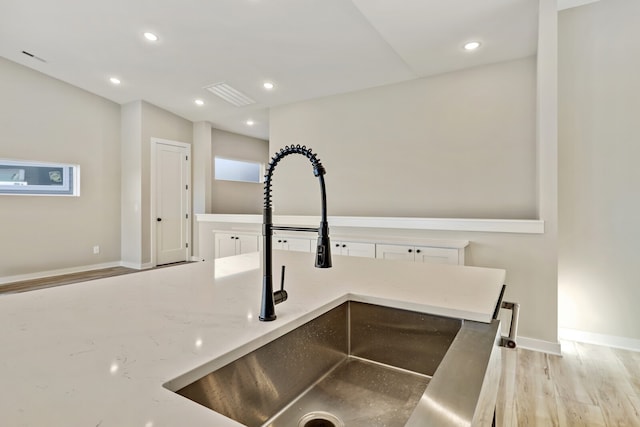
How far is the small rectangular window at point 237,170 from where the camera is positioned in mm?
6819

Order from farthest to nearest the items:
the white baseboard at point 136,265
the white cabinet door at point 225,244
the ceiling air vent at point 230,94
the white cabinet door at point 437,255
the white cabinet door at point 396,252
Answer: the white baseboard at point 136,265, the ceiling air vent at point 230,94, the white cabinet door at point 225,244, the white cabinet door at point 396,252, the white cabinet door at point 437,255

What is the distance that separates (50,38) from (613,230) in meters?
6.44

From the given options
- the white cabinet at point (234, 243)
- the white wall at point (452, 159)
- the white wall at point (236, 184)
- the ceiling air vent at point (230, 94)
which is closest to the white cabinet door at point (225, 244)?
the white cabinet at point (234, 243)

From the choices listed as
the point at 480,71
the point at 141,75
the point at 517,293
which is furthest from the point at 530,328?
the point at 141,75

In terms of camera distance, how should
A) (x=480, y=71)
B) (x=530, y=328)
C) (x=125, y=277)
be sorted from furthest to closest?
(x=480, y=71)
(x=530, y=328)
(x=125, y=277)

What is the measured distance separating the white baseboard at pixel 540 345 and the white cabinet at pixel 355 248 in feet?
4.74

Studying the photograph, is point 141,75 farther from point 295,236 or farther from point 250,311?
point 250,311

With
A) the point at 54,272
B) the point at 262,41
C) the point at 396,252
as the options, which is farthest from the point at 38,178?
the point at 396,252

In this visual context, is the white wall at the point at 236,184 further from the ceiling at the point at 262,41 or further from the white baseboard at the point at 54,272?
the white baseboard at the point at 54,272

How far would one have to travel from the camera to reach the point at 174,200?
6176 mm

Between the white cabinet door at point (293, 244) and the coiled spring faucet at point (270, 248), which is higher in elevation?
the coiled spring faucet at point (270, 248)

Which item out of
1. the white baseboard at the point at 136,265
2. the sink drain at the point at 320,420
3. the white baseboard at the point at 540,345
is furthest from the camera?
the white baseboard at the point at 136,265

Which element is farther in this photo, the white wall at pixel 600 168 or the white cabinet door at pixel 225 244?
the white cabinet door at pixel 225 244

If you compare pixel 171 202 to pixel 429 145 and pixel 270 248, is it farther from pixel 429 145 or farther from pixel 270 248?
pixel 270 248
